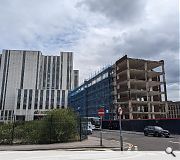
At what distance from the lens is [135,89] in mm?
66062

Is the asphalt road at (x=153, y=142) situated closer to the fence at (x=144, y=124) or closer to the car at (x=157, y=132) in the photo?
the car at (x=157, y=132)

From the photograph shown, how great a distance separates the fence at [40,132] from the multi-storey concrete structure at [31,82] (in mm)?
74714

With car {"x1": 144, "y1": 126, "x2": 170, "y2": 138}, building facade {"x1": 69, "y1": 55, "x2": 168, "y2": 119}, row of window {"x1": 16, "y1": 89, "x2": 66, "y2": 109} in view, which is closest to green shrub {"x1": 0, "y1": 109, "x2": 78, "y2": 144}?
car {"x1": 144, "y1": 126, "x2": 170, "y2": 138}

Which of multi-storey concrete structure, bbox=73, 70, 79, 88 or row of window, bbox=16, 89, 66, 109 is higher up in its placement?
multi-storey concrete structure, bbox=73, 70, 79, 88

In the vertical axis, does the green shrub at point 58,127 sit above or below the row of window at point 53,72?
below

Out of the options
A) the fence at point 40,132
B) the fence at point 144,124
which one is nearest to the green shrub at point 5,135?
the fence at point 40,132

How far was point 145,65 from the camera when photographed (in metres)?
68.6

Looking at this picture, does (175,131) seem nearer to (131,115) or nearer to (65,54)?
(131,115)

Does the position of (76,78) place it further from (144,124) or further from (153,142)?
(153,142)

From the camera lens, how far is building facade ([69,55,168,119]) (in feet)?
213

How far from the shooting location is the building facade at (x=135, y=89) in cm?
6500

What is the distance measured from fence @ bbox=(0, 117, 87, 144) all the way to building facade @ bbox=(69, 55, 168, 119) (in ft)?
142

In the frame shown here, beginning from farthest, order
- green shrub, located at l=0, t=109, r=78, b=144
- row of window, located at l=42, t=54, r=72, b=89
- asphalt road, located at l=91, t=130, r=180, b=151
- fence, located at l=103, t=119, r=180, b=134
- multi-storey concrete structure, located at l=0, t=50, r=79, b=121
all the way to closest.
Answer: row of window, located at l=42, t=54, r=72, b=89
multi-storey concrete structure, located at l=0, t=50, r=79, b=121
fence, located at l=103, t=119, r=180, b=134
green shrub, located at l=0, t=109, r=78, b=144
asphalt road, located at l=91, t=130, r=180, b=151

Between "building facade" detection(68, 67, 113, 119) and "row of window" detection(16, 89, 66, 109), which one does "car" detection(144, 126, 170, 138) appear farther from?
"row of window" detection(16, 89, 66, 109)
